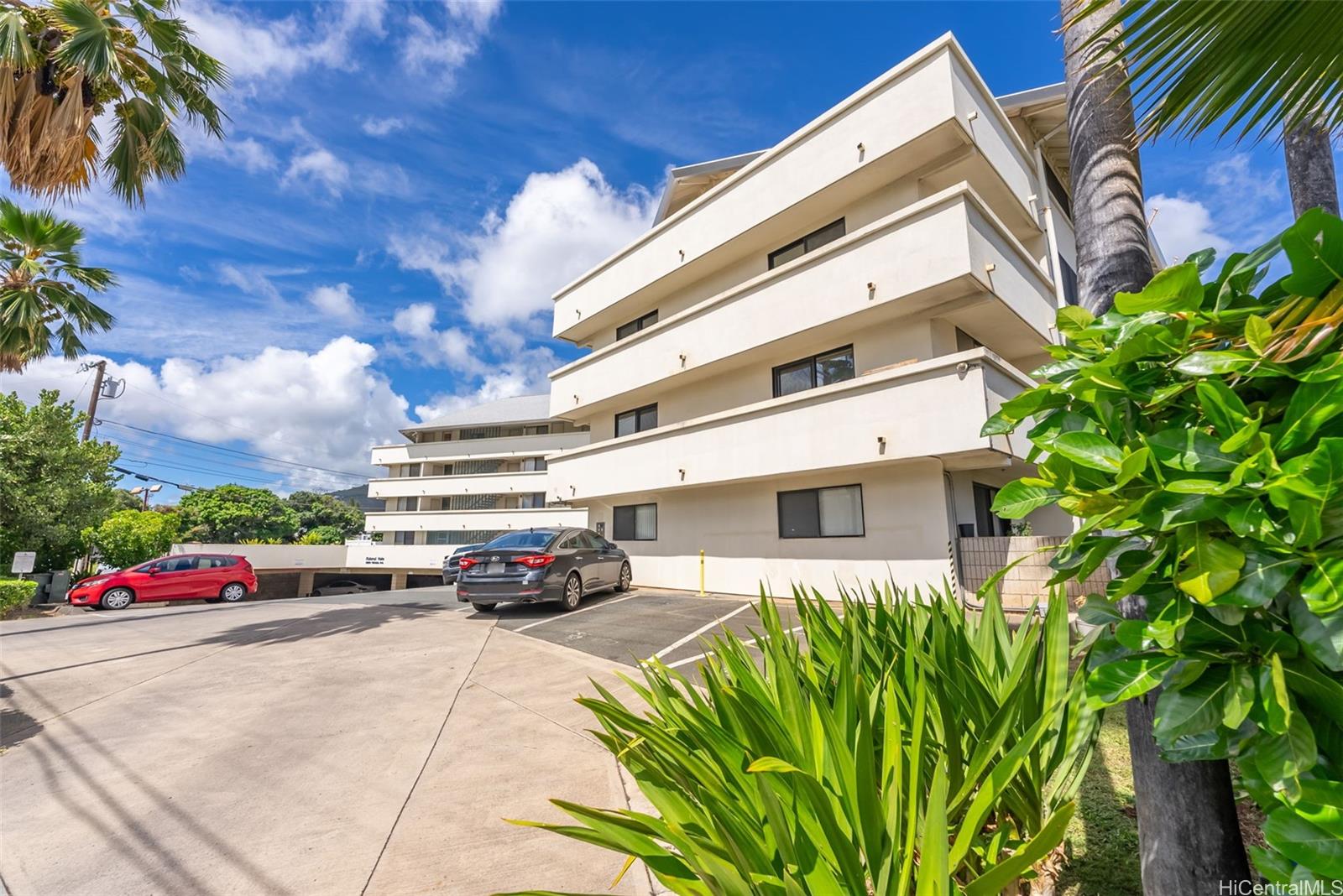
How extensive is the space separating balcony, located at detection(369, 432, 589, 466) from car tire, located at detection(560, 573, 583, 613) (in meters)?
20.7

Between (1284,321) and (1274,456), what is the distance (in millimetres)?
328

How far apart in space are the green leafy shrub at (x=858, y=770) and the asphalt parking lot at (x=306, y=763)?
109cm

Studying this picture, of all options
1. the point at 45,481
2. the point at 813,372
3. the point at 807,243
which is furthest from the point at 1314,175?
the point at 45,481

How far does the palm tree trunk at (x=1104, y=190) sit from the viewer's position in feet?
7.00

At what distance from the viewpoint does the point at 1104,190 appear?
88.5 inches

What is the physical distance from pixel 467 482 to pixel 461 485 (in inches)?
19.6

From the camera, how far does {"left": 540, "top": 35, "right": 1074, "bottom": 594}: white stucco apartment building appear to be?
1041 cm

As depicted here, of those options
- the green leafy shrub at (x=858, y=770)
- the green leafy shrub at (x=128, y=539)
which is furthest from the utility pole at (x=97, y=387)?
the green leafy shrub at (x=858, y=770)

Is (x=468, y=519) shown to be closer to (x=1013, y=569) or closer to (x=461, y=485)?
(x=461, y=485)

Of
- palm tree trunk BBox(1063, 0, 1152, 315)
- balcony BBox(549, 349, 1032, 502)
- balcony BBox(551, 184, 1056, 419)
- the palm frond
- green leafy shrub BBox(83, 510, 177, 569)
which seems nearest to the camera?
the palm frond

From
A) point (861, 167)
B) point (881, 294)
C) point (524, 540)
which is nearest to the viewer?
point (881, 294)

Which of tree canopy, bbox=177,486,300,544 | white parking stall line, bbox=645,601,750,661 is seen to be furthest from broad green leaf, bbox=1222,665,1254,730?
tree canopy, bbox=177,486,300,544

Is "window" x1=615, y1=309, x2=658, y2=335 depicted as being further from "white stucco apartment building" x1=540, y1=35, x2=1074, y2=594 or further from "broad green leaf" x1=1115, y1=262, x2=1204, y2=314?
"broad green leaf" x1=1115, y1=262, x2=1204, y2=314

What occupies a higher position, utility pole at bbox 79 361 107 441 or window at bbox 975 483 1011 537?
utility pole at bbox 79 361 107 441
